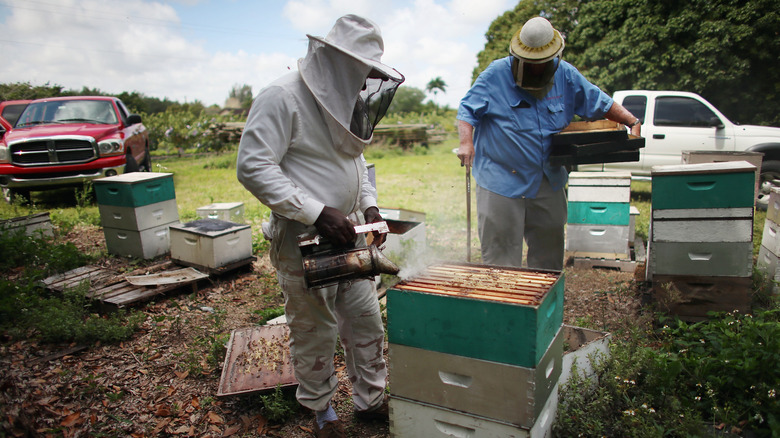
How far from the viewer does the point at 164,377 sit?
2848mm

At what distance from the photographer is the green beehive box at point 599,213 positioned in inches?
169

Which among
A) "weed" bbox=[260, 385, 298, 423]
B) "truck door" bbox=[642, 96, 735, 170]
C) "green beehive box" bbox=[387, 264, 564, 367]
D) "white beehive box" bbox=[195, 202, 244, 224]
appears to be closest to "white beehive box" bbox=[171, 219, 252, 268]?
"white beehive box" bbox=[195, 202, 244, 224]

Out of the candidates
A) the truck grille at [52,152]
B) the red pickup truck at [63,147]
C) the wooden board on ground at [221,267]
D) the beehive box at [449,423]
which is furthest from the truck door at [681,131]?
the truck grille at [52,152]

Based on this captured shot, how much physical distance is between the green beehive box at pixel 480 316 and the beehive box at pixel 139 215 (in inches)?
142

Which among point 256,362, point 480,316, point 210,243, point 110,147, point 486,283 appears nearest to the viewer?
point 480,316

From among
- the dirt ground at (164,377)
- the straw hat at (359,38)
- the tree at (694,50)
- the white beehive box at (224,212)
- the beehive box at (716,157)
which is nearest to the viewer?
the straw hat at (359,38)

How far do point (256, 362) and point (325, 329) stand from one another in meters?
0.91

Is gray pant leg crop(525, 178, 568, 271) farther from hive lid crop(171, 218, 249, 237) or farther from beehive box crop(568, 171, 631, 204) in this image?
hive lid crop(171, 218, 249, 237)

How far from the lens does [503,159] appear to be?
2842 mm

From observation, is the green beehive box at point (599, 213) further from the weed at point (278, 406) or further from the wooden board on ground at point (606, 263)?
the weed at point (278, 406)

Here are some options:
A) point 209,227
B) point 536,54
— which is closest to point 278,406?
point 536,54

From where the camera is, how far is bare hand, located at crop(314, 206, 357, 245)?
73.1 inches

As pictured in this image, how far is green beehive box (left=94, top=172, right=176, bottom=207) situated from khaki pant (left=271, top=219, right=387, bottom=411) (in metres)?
3.02

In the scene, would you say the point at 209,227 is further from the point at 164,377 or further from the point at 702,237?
the point at 702,237
